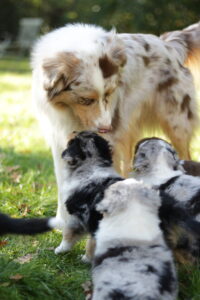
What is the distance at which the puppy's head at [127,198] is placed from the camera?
3.76m

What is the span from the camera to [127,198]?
3785 mm

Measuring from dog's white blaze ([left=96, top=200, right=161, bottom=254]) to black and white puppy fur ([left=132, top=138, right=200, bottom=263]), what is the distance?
18cm

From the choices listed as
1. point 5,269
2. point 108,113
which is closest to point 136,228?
point 5,269

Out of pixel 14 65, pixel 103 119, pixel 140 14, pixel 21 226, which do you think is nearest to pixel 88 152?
pixel 103 119

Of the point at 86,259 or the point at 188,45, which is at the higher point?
the point at 188,45

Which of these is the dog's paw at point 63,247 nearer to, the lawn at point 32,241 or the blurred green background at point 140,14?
the lawn at point 32,241

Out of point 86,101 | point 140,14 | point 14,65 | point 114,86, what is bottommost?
point 14,65

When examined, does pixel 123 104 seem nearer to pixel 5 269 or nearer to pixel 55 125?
pixel 55 125

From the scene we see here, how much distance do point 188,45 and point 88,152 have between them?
2639mm

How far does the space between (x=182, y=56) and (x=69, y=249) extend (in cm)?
295

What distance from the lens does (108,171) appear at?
14.6ft

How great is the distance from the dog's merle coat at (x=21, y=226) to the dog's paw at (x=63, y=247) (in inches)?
27.5

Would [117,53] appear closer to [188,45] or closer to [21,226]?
[188,45]

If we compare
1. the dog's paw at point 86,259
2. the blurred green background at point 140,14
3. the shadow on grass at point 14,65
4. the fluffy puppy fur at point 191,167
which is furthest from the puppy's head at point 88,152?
the blurred green background at point 140,14
